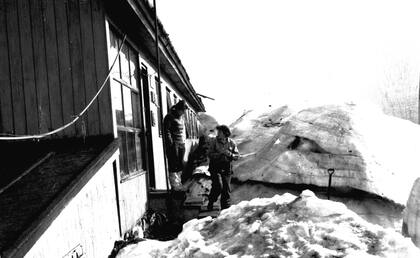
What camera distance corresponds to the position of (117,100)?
534 centimetres

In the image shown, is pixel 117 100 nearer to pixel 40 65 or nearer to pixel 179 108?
pixel 40 65

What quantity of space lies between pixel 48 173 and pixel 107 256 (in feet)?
4.40

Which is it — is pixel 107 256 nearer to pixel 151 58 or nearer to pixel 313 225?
pixel 313 225

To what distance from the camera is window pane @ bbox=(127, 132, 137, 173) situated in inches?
231

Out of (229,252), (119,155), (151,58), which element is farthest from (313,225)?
(151,58)

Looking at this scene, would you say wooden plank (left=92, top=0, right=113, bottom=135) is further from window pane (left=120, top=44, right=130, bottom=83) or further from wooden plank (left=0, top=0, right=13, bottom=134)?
wooden plank (left=0, top=0, right=13, bottom=134)

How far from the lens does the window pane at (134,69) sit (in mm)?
Answer: 6426

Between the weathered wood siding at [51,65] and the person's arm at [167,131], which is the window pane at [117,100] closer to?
the weathered wood siding at [51,65]

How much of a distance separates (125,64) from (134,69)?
27.2 inches

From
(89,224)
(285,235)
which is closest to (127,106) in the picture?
(89,224)

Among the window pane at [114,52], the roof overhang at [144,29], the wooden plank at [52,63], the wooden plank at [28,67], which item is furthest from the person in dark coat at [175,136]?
the wooden plank at [28,67]

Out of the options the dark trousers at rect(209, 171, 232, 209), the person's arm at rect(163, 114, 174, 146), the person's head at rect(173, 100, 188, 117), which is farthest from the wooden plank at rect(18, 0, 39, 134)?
the dark trousers at rect(209, 171, 232, 209)

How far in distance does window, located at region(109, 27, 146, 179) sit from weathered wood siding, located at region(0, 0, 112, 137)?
1.09 feet

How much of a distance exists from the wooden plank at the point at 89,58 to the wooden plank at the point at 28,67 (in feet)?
2.30
